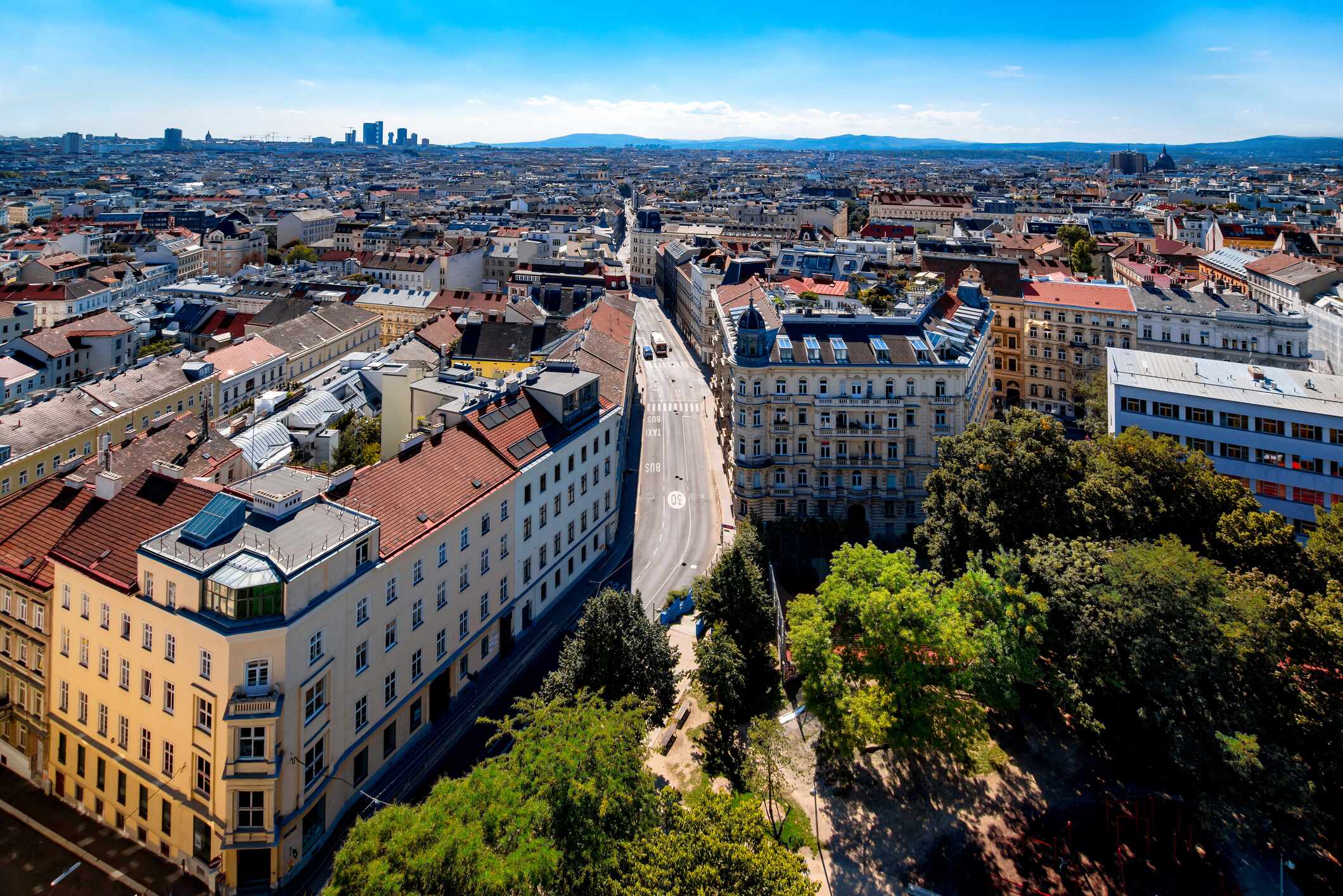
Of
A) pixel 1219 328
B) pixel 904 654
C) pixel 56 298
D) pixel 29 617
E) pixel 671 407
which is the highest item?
pixel 56 298

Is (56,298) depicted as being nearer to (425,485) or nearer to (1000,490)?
(425,485)

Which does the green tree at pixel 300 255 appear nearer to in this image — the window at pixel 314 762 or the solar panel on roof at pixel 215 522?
the solar panel on roof at pixel 215 522

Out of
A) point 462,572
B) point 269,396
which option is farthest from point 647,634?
point 269,396

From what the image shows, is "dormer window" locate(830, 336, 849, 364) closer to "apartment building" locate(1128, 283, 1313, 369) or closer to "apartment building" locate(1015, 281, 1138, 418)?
"apartment building" locate(1015, 281, 1138, 418)

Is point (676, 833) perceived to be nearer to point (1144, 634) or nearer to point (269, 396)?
point (1144, 634)

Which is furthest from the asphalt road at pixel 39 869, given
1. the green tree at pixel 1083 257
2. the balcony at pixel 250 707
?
the green tree at pixel 1083 257

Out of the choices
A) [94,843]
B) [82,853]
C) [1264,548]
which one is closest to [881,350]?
[1264,548]

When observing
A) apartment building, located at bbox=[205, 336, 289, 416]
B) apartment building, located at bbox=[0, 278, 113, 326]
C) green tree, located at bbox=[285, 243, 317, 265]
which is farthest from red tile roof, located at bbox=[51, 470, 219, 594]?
green tree, located at bbox=[285, 243, 317, 265]
